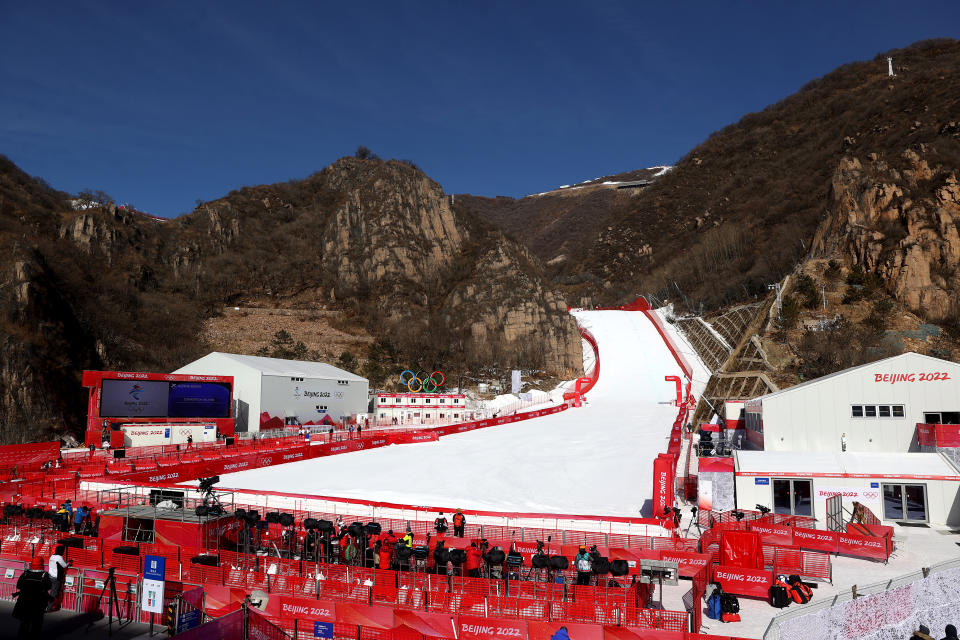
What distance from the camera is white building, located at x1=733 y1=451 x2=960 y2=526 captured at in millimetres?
18750

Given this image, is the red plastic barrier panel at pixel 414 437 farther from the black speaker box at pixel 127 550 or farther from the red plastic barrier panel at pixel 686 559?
the black speaker box at pixel 127 550

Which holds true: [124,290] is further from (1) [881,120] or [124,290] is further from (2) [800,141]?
(2) [800,141]

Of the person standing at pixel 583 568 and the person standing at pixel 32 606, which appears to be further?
the person standing at pixel 583 568

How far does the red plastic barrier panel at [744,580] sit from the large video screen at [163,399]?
32860 millimetres

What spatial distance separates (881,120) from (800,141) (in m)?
39.9

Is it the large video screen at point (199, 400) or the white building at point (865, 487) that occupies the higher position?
the large video screen at point (199, 400)

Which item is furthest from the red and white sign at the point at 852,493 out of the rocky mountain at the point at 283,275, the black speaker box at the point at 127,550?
the rocky mountain at the point at 283,275

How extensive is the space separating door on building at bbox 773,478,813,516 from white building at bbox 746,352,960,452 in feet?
13.8

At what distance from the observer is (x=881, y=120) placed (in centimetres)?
8712

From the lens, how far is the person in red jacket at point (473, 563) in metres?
12.8

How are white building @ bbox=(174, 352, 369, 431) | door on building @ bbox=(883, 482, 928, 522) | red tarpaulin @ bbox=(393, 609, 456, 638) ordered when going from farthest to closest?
white building @ bbox=(174, 352, 369, 431) < door on building @ bbox=(883, 482, 928, 522) < red tarpaulin @ bbox=(393, 609, 456, 638)

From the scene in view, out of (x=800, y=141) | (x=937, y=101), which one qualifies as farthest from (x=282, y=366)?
(x=800, y=141)

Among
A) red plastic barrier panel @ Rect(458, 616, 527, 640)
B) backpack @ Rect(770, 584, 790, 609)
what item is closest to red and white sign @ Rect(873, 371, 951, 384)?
backpack @ Rect(770, 584, 790, 609)

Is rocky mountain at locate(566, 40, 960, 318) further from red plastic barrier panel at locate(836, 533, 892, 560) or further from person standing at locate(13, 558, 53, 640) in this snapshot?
person standing at locate(13, 558, 53, 640)
